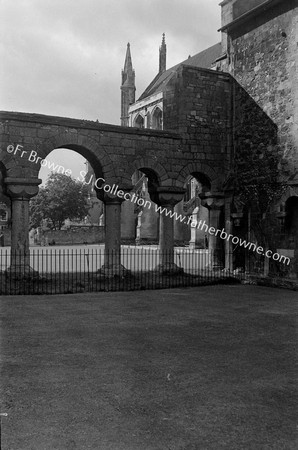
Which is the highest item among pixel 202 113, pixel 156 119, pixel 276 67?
pixel 156 119

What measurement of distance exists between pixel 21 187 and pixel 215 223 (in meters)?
6.18

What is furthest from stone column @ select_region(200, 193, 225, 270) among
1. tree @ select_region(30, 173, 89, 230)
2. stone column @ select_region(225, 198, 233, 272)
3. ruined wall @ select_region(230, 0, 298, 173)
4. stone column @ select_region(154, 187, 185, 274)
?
tree @ select_region(30, 173, 89, 230)

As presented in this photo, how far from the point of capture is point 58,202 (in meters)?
50.0

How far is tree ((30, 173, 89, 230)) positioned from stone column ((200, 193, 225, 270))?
120ft

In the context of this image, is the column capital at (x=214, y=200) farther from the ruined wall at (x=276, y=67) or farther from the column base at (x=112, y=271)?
the column base at (x=112, y=271)

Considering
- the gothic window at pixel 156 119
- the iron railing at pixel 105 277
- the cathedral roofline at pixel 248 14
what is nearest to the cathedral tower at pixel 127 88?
the gothic window at pixel 156 119

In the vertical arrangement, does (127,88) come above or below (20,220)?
above

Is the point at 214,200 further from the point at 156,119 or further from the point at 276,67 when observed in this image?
the point at 156,119

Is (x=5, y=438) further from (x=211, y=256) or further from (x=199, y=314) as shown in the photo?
(x=211, y=256)

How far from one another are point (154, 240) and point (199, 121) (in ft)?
81.7

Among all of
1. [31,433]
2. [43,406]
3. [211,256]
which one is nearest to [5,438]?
[31,433]

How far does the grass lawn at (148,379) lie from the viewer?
358cm

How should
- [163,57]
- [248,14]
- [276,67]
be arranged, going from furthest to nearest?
1. [163,57]
2. [248,14]
3. [276,67]

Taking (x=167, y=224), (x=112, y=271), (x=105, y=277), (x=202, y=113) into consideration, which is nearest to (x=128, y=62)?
(x=202, y=113)
